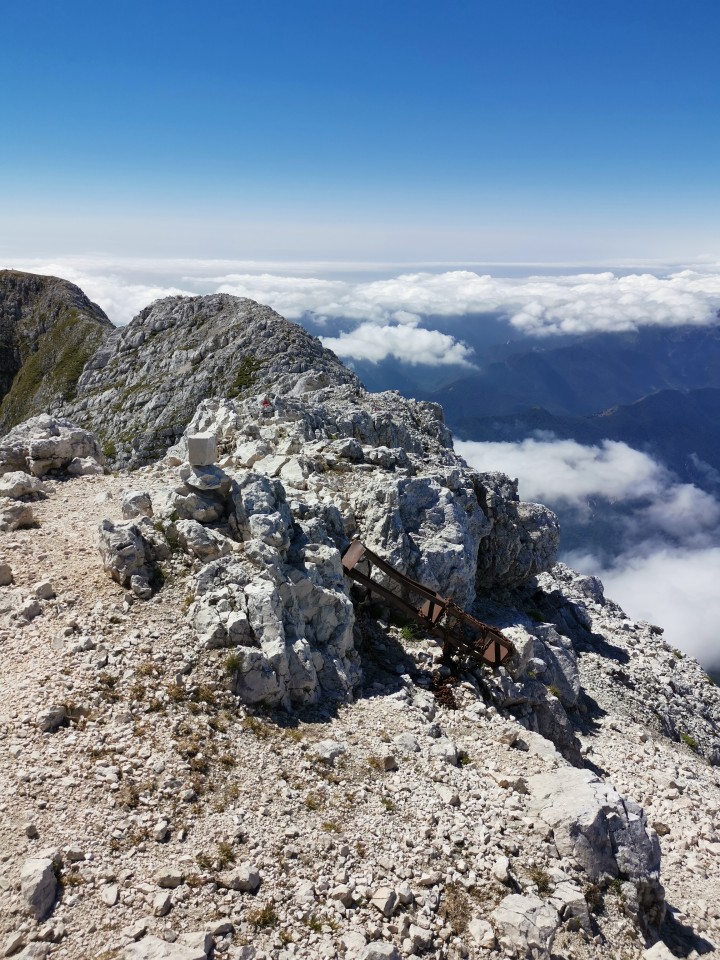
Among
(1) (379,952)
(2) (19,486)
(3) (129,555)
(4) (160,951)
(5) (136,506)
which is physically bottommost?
(1) (379,952)

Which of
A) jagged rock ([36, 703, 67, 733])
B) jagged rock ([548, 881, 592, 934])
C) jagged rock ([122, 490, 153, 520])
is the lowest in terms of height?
jagged rock ([548, 881, 592, 934])

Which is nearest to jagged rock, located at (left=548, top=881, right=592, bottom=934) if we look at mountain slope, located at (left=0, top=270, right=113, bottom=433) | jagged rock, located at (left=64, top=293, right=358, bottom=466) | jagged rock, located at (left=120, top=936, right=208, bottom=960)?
jagged rock, located at (left=120, top=936, right=208, bottom=960)

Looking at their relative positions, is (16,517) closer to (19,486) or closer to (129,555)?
(19,486)

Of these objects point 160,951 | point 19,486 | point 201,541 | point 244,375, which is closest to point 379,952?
point 160,951

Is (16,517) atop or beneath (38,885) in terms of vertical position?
atop

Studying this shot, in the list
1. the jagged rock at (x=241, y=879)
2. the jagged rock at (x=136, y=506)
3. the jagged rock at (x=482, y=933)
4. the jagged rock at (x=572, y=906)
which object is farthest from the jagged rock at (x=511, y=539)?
the jagged rock at (x=241, y=879)

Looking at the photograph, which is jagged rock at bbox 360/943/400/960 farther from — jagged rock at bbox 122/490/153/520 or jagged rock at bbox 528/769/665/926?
jagged rock at bbox 122/490/153/520
